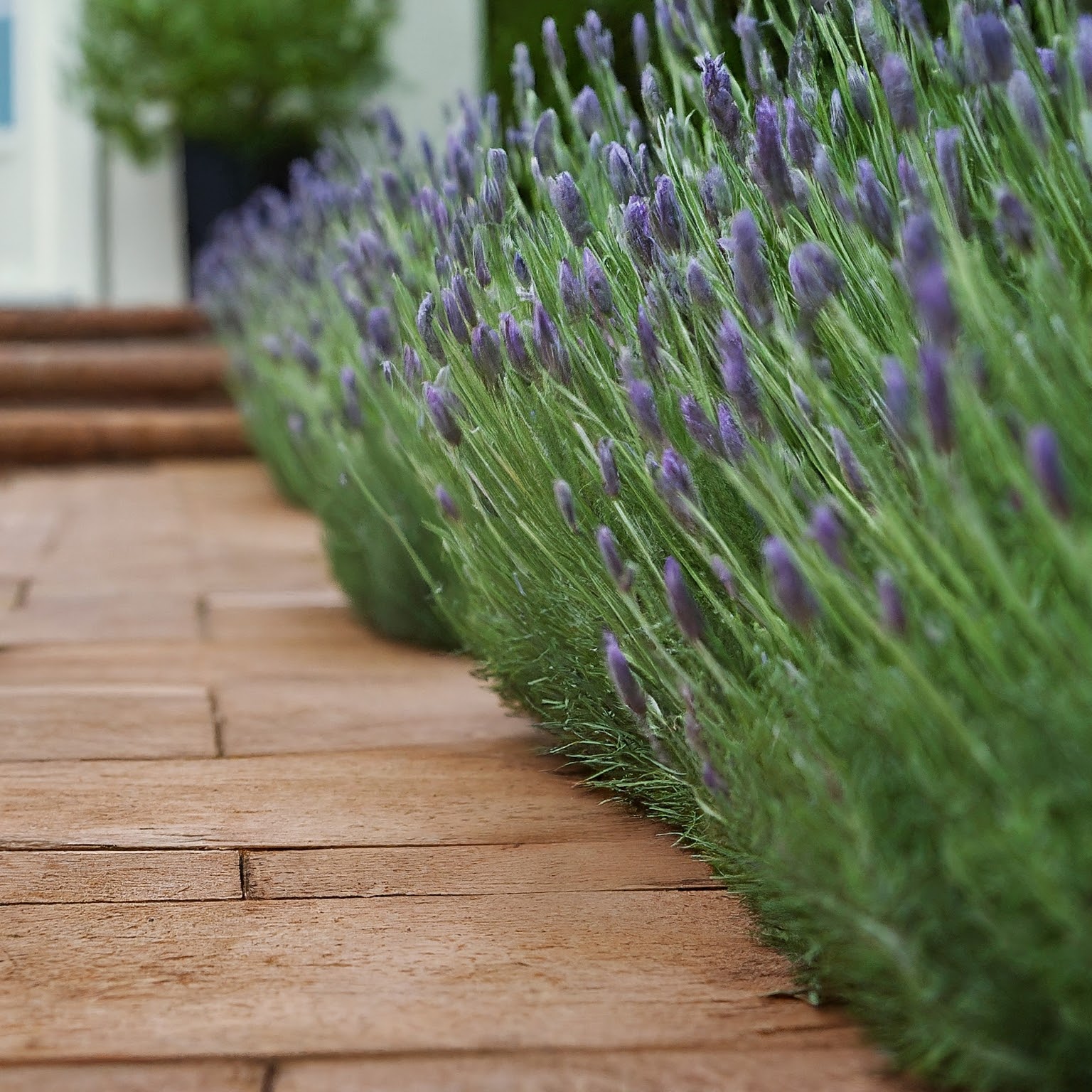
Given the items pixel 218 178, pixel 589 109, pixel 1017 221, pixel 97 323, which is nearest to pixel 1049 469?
pixel 1017 221

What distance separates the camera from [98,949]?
3.32 feet

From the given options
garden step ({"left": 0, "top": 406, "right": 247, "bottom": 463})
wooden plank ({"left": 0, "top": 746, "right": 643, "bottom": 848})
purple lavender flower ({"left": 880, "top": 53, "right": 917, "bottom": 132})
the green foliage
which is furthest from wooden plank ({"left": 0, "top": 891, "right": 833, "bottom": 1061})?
the green foliage

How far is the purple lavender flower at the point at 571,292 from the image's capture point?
1087mm

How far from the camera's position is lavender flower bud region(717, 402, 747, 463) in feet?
3.04

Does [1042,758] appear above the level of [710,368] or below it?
below

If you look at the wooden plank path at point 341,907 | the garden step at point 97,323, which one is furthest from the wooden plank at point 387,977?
the garden step at point 97,323

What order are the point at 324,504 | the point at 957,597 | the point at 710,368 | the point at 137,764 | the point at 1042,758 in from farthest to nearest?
1. the point at 324,504
2. the point at 137,764
3. the point at 710,368
4. the point at 957,597
5. the point at 1042,758

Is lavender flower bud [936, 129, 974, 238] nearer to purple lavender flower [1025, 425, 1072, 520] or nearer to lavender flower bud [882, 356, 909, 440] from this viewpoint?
lavender flower bud [882, 356, 909, 440]

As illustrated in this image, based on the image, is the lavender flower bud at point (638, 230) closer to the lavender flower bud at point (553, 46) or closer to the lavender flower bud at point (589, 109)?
the lavender flower bud at point (589, 109)

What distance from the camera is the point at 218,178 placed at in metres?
6.20

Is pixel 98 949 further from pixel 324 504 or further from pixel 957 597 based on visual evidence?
pixel 324 504

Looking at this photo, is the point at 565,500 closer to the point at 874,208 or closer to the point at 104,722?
the point at 874,208

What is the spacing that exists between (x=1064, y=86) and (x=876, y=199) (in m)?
0.22

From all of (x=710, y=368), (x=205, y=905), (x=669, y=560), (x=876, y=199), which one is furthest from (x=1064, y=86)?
(x=205, y=905)
